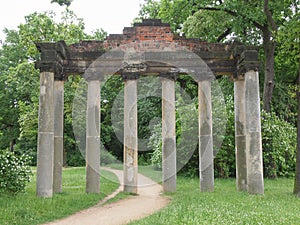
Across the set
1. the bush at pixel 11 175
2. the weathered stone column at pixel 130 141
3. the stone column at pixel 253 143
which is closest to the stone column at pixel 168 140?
the weathered stone column at pixel 130 141

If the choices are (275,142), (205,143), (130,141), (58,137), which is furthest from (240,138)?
(58,137)

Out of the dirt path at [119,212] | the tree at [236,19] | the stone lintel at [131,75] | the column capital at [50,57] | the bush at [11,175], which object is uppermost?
the tree at [236,19]

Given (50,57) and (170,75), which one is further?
(170,75)

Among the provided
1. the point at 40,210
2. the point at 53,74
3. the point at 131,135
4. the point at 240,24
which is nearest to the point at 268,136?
the point at 240,24

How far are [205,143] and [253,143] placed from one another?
2304 mm

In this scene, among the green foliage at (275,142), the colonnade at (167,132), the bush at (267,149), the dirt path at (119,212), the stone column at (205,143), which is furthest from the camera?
the bush at (267,149)

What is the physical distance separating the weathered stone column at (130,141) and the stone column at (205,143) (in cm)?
303

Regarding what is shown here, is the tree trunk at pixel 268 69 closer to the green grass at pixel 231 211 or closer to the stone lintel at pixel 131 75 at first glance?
the green grass at pixel 231 211

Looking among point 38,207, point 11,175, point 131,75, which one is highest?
point 131,75

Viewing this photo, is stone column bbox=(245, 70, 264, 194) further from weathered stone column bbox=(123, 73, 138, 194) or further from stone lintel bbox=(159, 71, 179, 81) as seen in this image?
weathered stone column bbox=(123, 73, 138, 194)

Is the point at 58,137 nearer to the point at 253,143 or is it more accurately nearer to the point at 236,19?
the point at 253,143

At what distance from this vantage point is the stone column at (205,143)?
660 inches

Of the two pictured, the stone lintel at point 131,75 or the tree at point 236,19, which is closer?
the stone lintel at point 131,75

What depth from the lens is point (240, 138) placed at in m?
17.2
